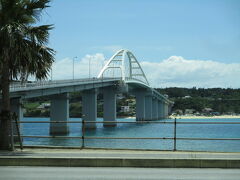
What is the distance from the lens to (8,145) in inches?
693

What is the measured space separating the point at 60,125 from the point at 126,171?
6786 cm

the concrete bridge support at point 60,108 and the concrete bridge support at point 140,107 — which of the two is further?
the concrete bridge support at point 140,107

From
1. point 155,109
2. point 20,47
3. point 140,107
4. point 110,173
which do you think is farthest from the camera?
point 155,109

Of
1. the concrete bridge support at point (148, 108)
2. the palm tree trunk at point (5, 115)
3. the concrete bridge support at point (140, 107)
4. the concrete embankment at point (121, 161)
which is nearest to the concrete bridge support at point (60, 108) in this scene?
the concrete bridge support at point (140, 107)

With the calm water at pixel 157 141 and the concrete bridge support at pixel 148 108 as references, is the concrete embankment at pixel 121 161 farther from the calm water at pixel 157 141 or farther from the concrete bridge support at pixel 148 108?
the concrete bridge support at pixel 148 108

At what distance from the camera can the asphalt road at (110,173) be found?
11.5 meters

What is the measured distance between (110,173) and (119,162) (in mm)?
1303

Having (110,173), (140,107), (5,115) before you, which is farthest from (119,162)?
(140,107)

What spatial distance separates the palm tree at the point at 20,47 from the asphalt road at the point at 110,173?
527 cm

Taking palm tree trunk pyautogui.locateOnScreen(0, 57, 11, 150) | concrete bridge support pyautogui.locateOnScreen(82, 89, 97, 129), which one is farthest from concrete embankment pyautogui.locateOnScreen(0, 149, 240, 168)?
concrete bridge support pyautogui.locateOnScreen(82, 89, 97, 129)

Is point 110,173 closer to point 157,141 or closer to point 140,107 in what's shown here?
A: point 157,141

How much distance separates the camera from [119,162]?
44.5 ft

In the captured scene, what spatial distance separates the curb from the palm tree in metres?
3.96

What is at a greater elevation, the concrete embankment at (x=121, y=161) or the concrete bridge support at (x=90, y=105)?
the concrete bridge support at (x=90, y=105)
